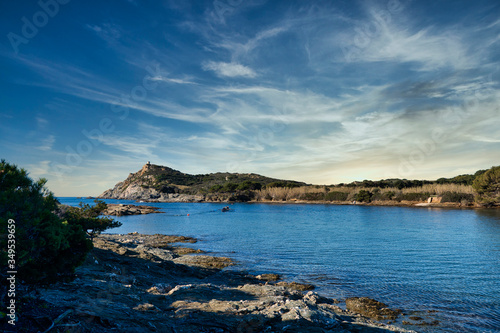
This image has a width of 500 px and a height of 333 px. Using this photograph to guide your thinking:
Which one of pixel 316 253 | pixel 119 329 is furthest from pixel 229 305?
pixel 316 253

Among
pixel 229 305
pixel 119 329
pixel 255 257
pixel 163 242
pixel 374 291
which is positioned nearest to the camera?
pixel 119 329

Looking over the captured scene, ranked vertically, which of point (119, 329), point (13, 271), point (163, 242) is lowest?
point (163, 242)

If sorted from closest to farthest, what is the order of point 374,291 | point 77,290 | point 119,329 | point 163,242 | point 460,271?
point 119,329 → point 77,290 → point 374,291 → point 460,271 → point 163,242

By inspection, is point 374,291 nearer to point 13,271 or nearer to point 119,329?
point 119,329

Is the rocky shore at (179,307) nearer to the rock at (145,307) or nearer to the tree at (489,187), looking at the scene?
the rock at (145,307)

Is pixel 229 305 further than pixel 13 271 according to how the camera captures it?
Yes

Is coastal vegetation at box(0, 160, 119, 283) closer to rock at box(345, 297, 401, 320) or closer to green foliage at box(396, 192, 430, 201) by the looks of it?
rock at box(345, 297, 401, 320)

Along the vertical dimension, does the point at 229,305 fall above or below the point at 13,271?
below

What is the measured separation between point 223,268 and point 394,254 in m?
17.3

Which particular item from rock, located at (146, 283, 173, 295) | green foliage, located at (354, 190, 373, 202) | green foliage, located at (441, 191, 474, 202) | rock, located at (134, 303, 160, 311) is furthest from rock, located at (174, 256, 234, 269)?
green foliage, located at (354, 190, 373, 202)

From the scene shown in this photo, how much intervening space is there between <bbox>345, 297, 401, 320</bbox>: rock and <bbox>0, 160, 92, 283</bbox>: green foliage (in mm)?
12784

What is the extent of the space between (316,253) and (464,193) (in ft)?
332

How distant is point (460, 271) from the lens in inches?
840

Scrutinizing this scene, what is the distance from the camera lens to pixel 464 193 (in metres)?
100
